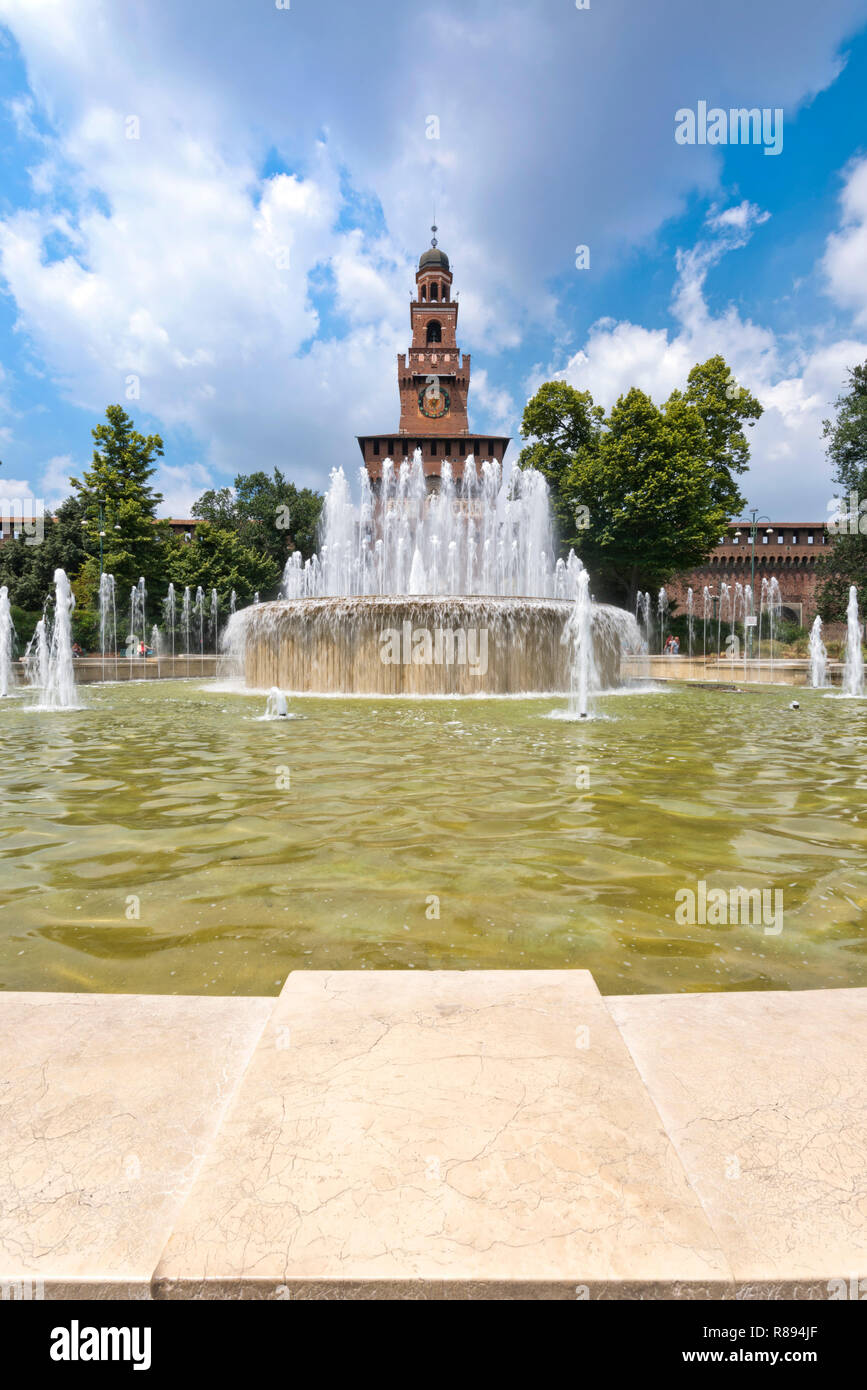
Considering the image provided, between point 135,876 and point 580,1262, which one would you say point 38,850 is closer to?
point 135,876

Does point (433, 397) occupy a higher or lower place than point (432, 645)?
higher

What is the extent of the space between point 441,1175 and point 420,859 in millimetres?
2471

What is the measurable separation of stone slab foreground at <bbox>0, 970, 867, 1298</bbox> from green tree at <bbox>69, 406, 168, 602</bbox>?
41174 millimetres

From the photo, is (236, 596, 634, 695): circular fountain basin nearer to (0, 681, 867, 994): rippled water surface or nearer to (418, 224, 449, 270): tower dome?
(0, 681, 867, 994): rippled water surface

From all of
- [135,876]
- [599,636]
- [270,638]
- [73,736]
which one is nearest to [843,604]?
[599,636]

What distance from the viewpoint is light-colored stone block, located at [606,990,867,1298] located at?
1.13 meters

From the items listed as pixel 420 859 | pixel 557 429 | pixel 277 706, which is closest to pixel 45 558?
pixel 557 429

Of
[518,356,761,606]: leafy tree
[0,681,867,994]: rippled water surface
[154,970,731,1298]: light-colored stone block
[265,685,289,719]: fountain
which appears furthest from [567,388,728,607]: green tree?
[154,970,731,1298]: light-colored stone block

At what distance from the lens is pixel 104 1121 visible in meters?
1.45

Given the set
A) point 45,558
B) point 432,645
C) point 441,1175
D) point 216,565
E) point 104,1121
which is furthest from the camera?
point 216,565

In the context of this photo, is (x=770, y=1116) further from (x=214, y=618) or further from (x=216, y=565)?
(x=216, y=565)

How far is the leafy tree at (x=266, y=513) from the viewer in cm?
5681

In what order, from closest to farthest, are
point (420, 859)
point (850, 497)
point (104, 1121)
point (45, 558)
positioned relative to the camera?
point (104, 1121)
point (420, 859)
point (850, 497)
point (45, 558)

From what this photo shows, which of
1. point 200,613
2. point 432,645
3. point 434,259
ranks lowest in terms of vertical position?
point 432,645
